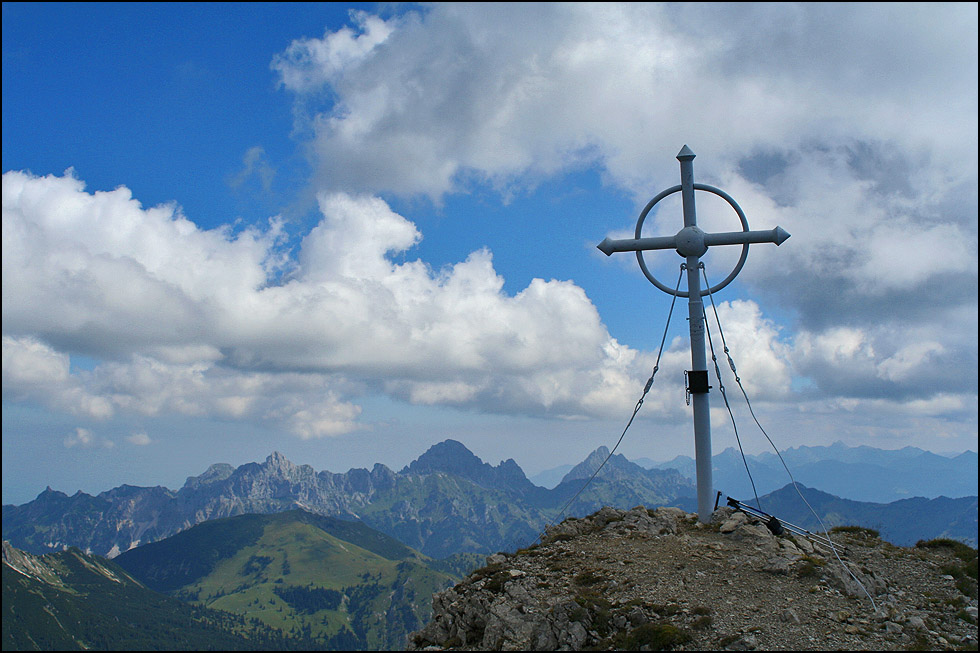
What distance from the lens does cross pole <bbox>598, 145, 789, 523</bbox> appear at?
36750 mm

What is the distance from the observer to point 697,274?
1470 inches

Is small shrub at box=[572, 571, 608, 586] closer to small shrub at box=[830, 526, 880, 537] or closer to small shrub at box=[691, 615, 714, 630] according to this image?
small shrub at box=[691, 615, 714, 630]

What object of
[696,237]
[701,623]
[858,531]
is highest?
[696,237]

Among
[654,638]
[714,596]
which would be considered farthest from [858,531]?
[654,638]

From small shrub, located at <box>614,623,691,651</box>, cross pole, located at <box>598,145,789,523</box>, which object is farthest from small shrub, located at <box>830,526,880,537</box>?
small shrub, located at <box>614,623,691,651</box>

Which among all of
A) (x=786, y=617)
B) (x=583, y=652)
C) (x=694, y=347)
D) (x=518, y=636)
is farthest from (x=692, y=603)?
(x=694, y=347)

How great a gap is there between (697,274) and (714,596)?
18293 millimetres

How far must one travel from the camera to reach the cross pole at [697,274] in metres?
36.8

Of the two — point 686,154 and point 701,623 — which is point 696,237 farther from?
point 701,623

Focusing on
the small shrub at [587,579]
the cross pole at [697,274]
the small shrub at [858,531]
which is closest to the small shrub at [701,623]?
the small shrub at [587,579]

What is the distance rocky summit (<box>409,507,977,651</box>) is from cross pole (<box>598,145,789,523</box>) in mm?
3768

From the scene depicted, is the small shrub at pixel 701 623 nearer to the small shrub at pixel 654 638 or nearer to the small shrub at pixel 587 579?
the small shrub at pixel 654 638

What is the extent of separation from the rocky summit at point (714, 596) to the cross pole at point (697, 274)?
12.4 ft

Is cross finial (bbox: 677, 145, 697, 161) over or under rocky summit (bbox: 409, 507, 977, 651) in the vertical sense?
over
